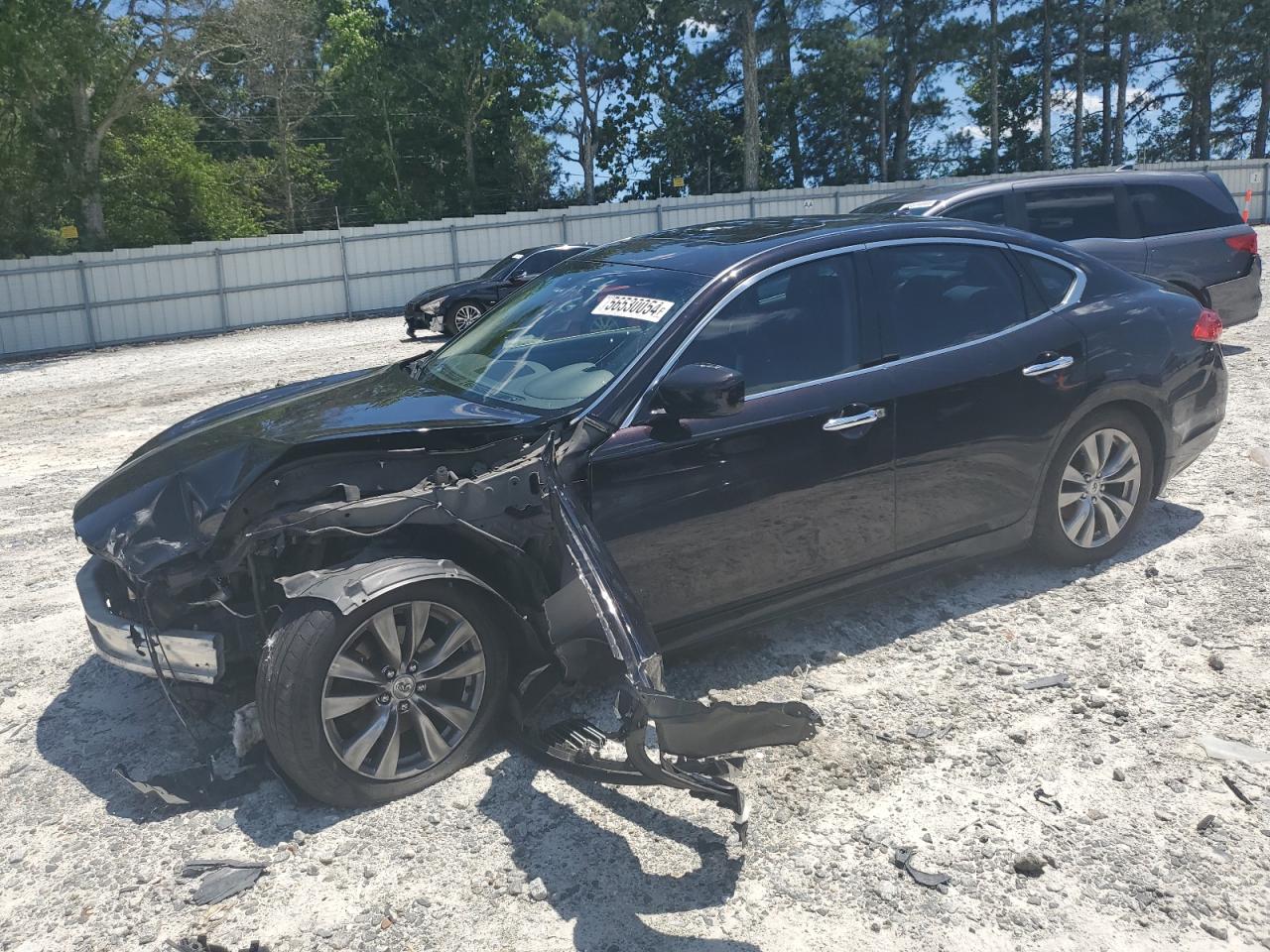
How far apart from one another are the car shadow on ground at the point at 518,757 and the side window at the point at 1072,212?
401cm

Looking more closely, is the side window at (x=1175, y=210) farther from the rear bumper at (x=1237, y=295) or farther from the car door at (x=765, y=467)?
the car door at (x=765, y=467)

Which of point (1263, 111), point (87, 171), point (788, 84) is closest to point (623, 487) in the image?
point (87, 171)

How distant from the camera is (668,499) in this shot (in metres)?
3.81

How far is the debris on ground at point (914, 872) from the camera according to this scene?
3037mm

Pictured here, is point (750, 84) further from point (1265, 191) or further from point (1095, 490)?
point (1095, 490)

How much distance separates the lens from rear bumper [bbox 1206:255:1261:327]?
359 inches

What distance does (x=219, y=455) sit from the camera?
12.5 ft

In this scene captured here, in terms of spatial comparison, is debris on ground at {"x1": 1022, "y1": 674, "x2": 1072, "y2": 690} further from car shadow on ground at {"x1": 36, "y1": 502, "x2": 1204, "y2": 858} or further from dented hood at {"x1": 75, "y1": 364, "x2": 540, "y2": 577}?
dented hood at {"x1": 75, "y1": 364, "x2": 540, "y2": 577}

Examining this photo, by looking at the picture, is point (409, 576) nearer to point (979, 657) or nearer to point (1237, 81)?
point (979, 657)

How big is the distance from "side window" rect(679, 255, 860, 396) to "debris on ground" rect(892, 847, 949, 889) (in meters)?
1.71

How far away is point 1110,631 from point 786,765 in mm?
1773

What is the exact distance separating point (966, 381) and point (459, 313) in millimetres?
13065

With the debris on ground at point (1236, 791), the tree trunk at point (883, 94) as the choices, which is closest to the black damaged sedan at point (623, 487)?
the debris on ground at point (1236, 791)

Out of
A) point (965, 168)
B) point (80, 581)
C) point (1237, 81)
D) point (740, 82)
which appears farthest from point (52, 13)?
point (1237, 81)
